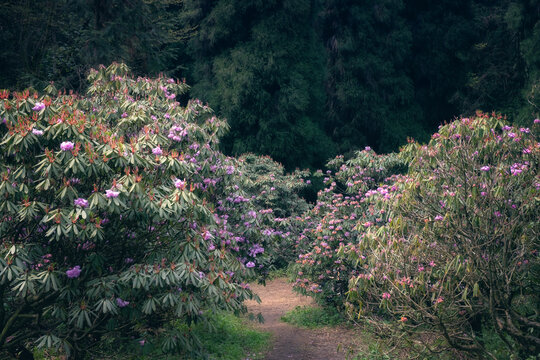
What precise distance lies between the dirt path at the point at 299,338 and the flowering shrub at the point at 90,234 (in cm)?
313

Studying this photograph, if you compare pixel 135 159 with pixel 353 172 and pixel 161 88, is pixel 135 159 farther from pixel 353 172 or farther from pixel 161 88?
pixel 353 172

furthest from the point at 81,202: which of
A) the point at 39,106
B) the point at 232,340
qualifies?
the point at 232,340

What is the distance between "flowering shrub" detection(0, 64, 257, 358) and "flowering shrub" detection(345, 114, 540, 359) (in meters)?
1.89

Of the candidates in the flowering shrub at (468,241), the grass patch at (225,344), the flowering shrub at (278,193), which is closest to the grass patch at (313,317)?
the grass patch at (225,344)

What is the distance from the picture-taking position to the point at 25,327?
571 centimetres

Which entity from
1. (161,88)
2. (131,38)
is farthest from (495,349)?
(131,38)

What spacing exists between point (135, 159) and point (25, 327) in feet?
7.46

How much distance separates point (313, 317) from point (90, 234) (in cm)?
650

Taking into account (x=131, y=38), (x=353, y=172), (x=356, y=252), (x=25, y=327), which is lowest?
(x=25, y=327)

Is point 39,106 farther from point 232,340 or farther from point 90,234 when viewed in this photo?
point 232,340

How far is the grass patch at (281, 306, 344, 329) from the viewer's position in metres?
10.3

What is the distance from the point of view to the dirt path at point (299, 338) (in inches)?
346

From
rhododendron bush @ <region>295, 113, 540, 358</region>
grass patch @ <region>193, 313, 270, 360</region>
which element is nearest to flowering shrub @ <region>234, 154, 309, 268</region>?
grass patch @ <region>193, 313, 270, 360</region>

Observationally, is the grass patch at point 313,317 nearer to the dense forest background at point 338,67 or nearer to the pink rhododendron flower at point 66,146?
the pink rhododendron flower at point 66,146
